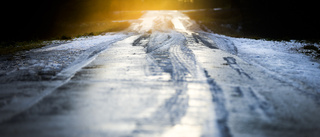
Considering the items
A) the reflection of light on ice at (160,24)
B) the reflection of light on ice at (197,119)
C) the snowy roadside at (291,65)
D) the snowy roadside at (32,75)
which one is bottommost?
the snowy roadside at (291,65)

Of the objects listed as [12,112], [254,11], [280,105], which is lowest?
[280,105]

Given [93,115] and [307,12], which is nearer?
[93,115]

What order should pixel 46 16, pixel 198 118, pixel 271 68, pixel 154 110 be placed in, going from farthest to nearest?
pixel 46 16 → pixel 271 68 → pixel 154 110 → pixel 198 118

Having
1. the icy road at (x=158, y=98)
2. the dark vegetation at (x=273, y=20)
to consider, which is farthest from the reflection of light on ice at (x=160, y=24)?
the icy road at (x=158, y=98)

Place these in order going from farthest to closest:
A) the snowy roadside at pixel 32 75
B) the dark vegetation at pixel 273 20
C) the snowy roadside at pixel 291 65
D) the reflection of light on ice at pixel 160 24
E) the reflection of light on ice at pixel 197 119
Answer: the dark vegetation at pixel 273 20, the reflection of light on ice at pixel 160 24, the snowy roadside at pixel 291 65, the snowy roadside at pixel 32 75, the reflection of light on ice at pixel 197 119

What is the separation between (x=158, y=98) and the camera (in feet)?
10.2

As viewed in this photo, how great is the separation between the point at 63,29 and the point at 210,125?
2049 cm

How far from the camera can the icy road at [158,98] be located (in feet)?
7.68

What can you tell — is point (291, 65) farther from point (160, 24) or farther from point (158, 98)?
point (160, 24)

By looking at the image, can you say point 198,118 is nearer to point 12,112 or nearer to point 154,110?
point 154,110

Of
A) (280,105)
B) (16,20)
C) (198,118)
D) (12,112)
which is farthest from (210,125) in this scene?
(16,20)

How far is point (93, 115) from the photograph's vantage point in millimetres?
2627

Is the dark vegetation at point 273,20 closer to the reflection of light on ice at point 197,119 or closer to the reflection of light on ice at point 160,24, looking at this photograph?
the reflection of light on ice at point 160,24

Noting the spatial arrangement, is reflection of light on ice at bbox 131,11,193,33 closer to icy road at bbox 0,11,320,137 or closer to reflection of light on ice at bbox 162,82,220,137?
icy road at bbox 0,11,320,137
